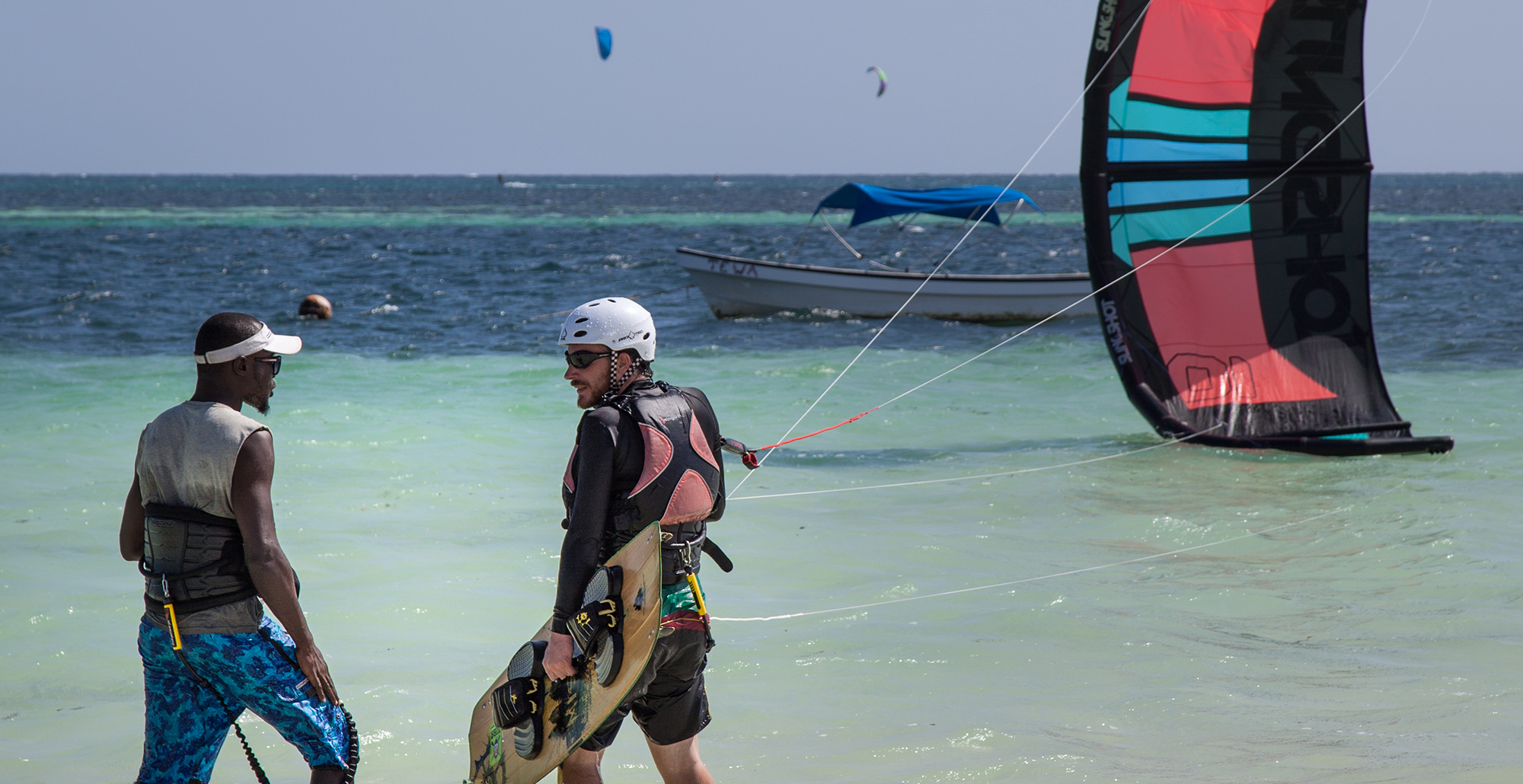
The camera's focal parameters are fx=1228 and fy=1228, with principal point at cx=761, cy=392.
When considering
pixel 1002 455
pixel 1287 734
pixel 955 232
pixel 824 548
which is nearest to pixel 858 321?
pixel 1002 455

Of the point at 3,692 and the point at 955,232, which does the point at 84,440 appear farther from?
the point at 955,232

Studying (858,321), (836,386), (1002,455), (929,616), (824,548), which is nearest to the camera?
(929,616)

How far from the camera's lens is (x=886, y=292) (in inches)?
770

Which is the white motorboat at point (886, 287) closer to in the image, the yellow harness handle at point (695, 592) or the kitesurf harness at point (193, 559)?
the yellow harness handle at point (695, 592)

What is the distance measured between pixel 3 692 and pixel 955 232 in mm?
46507

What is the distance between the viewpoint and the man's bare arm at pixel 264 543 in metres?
2.83

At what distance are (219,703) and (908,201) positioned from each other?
16444mm

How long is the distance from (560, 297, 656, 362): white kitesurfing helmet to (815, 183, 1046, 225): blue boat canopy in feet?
49.5

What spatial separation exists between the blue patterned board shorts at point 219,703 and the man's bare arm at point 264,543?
6 centimetres

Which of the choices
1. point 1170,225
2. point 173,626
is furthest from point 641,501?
point 1170,225

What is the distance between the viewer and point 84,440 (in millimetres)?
10180

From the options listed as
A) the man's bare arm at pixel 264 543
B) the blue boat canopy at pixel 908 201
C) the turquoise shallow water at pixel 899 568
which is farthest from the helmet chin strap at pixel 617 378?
the blue boat canopy at pixel 908 201

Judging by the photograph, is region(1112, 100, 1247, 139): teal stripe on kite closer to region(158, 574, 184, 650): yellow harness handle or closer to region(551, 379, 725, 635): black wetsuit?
region(551, 379, 725, 635): black wetsuit

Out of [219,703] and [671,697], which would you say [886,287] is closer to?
[671,697]
